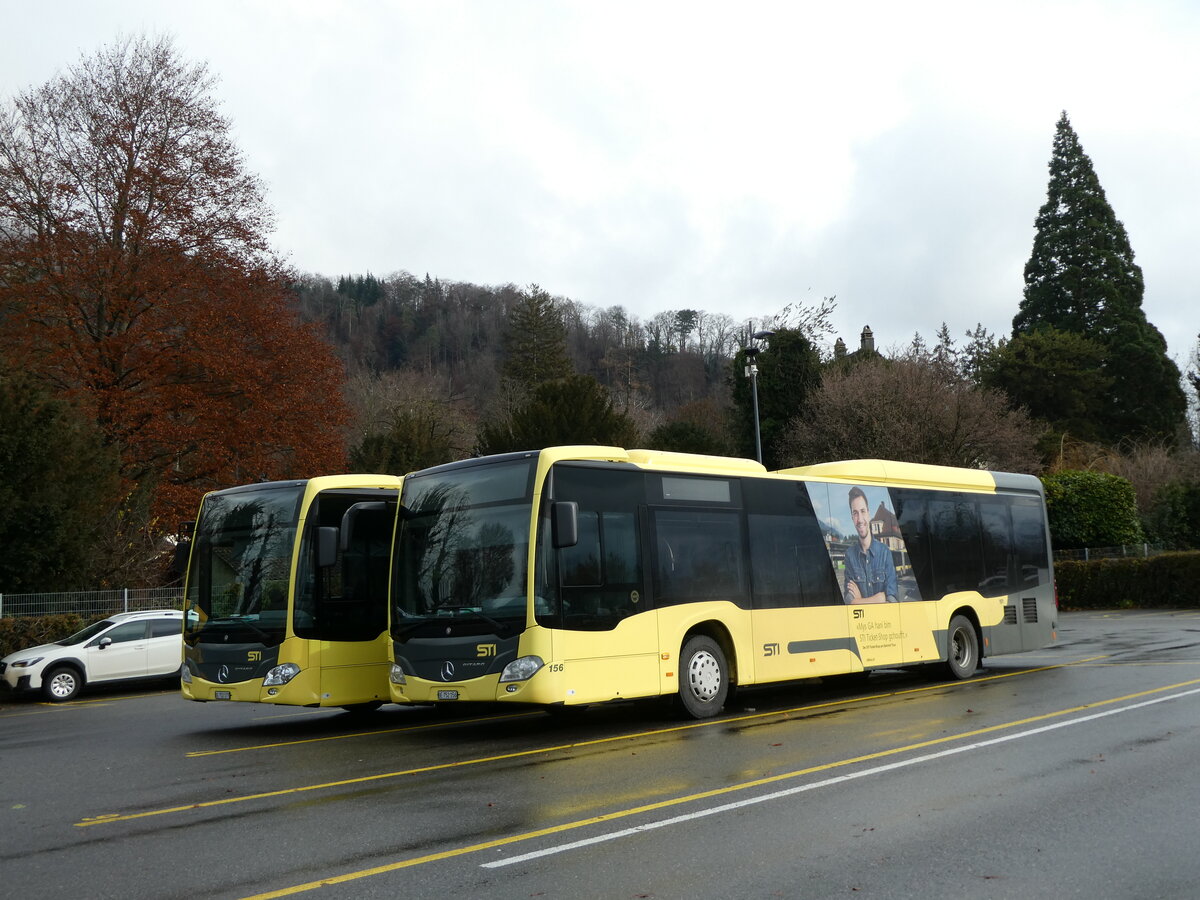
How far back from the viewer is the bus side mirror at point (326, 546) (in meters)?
12.9

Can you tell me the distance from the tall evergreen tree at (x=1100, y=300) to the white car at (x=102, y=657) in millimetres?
54163

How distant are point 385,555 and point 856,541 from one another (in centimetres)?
654

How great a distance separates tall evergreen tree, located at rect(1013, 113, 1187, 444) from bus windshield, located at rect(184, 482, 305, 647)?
58.8 meters

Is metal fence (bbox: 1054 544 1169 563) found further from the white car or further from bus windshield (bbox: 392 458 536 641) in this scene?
bus windshield (bbox: 392 458 536 641)

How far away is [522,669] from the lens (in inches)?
455

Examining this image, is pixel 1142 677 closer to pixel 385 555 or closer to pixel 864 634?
pixel 864 634

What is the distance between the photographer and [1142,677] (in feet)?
51.9


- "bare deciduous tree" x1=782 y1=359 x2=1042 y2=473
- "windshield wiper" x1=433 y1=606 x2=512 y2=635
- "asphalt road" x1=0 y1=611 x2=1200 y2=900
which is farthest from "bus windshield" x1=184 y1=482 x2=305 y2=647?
"bare deciduous tree" x1=782 y1=359 x2=1042 y2=473

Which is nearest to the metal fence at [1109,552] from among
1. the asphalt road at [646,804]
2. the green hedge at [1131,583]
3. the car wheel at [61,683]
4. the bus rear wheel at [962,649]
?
the green hedge at [1131,583]

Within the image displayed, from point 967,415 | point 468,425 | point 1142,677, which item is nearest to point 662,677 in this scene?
point 1142,677

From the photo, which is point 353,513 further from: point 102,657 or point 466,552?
point 102,657

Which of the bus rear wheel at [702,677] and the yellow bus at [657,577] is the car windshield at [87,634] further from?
the bus rear wheel at [702,677]

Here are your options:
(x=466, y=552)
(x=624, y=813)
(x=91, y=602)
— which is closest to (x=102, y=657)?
(x=91, y=602)

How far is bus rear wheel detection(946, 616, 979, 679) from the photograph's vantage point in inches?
685
